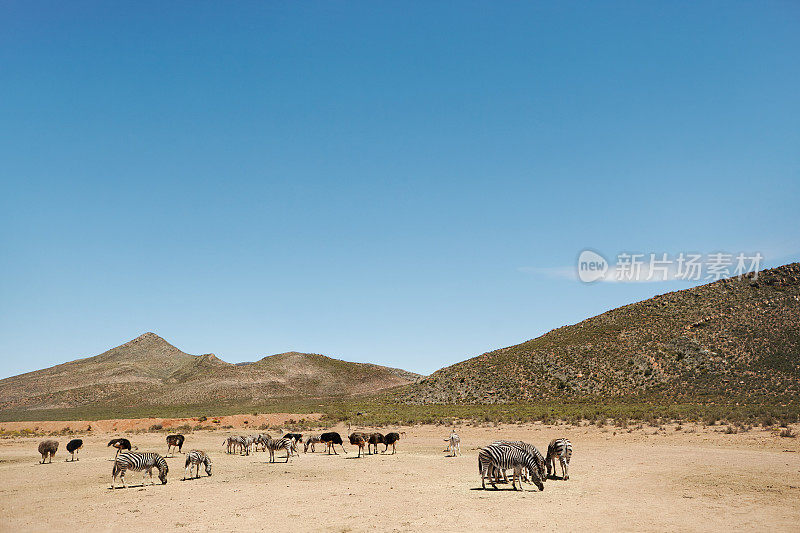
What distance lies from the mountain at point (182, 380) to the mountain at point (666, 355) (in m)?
41.1

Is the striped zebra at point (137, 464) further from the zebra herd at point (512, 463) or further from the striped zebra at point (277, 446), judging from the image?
the zebra herd at point (512, 463)

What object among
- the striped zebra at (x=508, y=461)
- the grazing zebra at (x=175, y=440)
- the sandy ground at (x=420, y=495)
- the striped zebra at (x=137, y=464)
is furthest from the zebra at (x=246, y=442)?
the striped zebra at (x=508, y=461)

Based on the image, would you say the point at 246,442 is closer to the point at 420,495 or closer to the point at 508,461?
the point at 420,495

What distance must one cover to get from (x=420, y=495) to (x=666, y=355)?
72856 mm

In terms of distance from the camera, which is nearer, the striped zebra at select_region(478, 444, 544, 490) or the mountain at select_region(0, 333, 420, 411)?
the striped zebra at select_region(478, 444, 544, 490)

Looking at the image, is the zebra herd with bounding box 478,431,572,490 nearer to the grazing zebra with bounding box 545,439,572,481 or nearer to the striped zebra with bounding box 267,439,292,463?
the grazing zebra with bounding box 545,439,572,481

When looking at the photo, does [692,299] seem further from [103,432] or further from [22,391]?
[22,391]

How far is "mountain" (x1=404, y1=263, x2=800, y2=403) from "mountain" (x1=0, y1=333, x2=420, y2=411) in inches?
1619

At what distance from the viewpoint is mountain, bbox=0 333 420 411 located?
12765 cm

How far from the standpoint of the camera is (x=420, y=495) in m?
20.2

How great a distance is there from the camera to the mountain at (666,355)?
71875 millimetres

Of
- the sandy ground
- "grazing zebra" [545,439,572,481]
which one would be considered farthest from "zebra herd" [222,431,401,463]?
"grazing zebra" [545,439,572,481]

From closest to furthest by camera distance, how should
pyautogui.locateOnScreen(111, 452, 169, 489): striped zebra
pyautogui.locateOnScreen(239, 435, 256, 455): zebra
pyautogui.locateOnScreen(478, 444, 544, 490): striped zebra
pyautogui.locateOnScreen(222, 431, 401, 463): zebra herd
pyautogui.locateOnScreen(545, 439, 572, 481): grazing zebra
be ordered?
1. pyautogui.locateOnScreen(478, 444, 544, 490): striped zebra
2. pyautogui.locateOnScreen(545, 439, 572, 481): grazing zebra
3. pyautogui.locateOnScreen(111, 452, 169, 489): striped zebra
4. pyautogui.locateOnScreen(222, 431, 401, 463): zebra herd
5. pyautogui.locateOnScreen(239, 435, 256, 455): zebra

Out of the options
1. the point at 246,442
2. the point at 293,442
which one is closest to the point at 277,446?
the point at 293,442
